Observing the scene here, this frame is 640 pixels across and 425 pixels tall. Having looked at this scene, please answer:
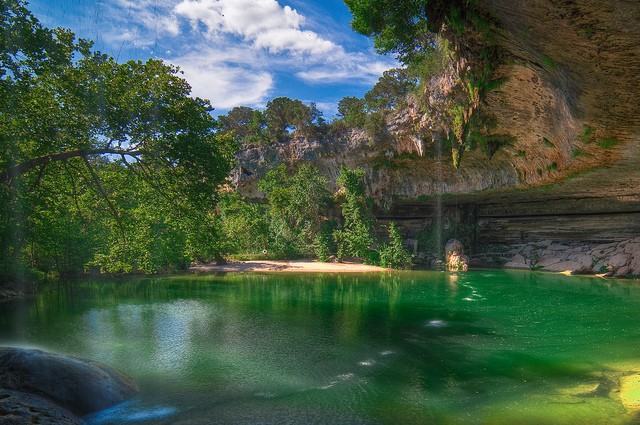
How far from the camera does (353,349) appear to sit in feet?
32.1

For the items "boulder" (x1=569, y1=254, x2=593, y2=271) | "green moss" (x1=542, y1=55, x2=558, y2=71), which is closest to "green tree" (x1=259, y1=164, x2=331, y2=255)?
"boulder" (x1=569, y1=254, x2=593, y2=271)

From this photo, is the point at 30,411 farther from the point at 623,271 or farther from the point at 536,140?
the point at 623,271

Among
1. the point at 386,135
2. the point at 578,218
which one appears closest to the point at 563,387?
the point at 386,135

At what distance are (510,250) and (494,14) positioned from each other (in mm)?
27062

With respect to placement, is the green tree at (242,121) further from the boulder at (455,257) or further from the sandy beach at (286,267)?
the boulder at (455,257)

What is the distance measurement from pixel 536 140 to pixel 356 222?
16134mm

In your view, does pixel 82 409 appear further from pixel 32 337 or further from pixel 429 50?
pixel 429 50

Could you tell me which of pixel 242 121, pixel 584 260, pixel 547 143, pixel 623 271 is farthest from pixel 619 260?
pixel 242 121

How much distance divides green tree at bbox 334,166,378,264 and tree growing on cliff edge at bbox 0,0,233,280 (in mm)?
17964

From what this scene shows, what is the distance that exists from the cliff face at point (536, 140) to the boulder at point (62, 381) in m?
8.59

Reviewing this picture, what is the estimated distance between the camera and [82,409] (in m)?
6.24

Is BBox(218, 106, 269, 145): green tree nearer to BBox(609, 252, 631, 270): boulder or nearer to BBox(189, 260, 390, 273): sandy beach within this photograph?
BBox(189, 260, 390, 273): sandy beach

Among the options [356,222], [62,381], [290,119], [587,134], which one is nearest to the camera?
[62,381]

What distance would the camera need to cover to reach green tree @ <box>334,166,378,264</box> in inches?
1161
